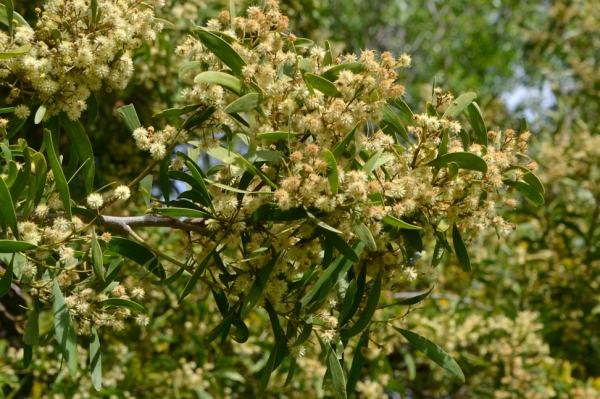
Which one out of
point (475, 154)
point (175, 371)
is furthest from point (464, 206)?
point (175, 371)

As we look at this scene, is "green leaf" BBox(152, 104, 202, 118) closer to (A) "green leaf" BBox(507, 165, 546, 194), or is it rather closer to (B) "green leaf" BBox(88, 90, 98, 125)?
(B) "green leaf" BBox(88, 90, 98, 125)

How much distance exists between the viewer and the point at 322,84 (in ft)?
4.49

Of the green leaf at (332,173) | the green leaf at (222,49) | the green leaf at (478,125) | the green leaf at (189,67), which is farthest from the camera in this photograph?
the green leaf at (478,125)

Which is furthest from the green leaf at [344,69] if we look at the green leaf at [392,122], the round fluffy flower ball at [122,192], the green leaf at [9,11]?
the green leaf at [9,11]

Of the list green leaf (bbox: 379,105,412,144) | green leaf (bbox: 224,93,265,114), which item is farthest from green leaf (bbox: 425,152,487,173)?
green leaf (bbox: 224,93,265,114)

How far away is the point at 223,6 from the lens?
3174mm

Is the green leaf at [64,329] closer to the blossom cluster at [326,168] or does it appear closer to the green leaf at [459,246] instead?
the blossom cluster at [326,168]

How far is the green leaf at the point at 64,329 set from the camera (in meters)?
1.35

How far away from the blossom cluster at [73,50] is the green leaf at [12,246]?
330mm

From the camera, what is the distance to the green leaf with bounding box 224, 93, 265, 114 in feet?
4.38

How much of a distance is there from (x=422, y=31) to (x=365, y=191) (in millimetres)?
8344

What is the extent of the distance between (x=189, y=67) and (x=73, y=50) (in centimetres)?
24

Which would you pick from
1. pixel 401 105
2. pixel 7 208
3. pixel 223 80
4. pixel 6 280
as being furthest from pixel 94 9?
pixel 401 105

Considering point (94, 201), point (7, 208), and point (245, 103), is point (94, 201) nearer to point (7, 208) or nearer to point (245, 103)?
point (7, 208)
